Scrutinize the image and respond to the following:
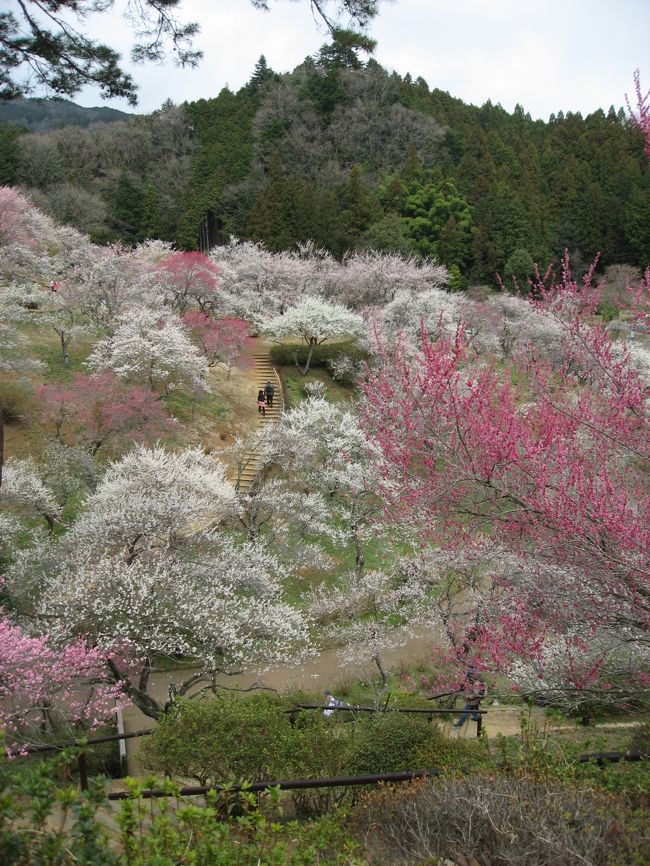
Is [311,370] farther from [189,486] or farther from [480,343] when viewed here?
[189,486]

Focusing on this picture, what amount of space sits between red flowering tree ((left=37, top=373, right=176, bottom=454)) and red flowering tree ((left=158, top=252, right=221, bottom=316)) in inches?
303

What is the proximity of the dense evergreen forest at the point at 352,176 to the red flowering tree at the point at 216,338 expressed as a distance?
1109 centimetres

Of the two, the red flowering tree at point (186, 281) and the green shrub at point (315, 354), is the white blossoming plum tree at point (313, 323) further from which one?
the red flowering tree at point (186, 281)

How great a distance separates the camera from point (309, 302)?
24.3m

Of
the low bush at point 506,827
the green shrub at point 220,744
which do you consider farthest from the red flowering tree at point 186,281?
the low bush at point 506,827

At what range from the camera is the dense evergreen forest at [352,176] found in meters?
34.3

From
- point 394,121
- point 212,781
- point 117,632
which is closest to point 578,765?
point 212,781

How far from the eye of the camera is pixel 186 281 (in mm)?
24719

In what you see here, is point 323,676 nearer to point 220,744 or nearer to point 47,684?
point 47,684

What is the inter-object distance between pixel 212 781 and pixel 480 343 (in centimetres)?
2448

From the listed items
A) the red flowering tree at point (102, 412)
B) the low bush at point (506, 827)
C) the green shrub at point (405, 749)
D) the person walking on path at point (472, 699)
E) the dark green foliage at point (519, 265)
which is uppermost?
the dark green foliage at point (519, 265)

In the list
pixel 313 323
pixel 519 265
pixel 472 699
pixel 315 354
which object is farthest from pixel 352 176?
pixel 472 699

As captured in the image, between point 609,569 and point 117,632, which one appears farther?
point 117,632

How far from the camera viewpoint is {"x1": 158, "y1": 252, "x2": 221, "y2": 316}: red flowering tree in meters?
24.5
